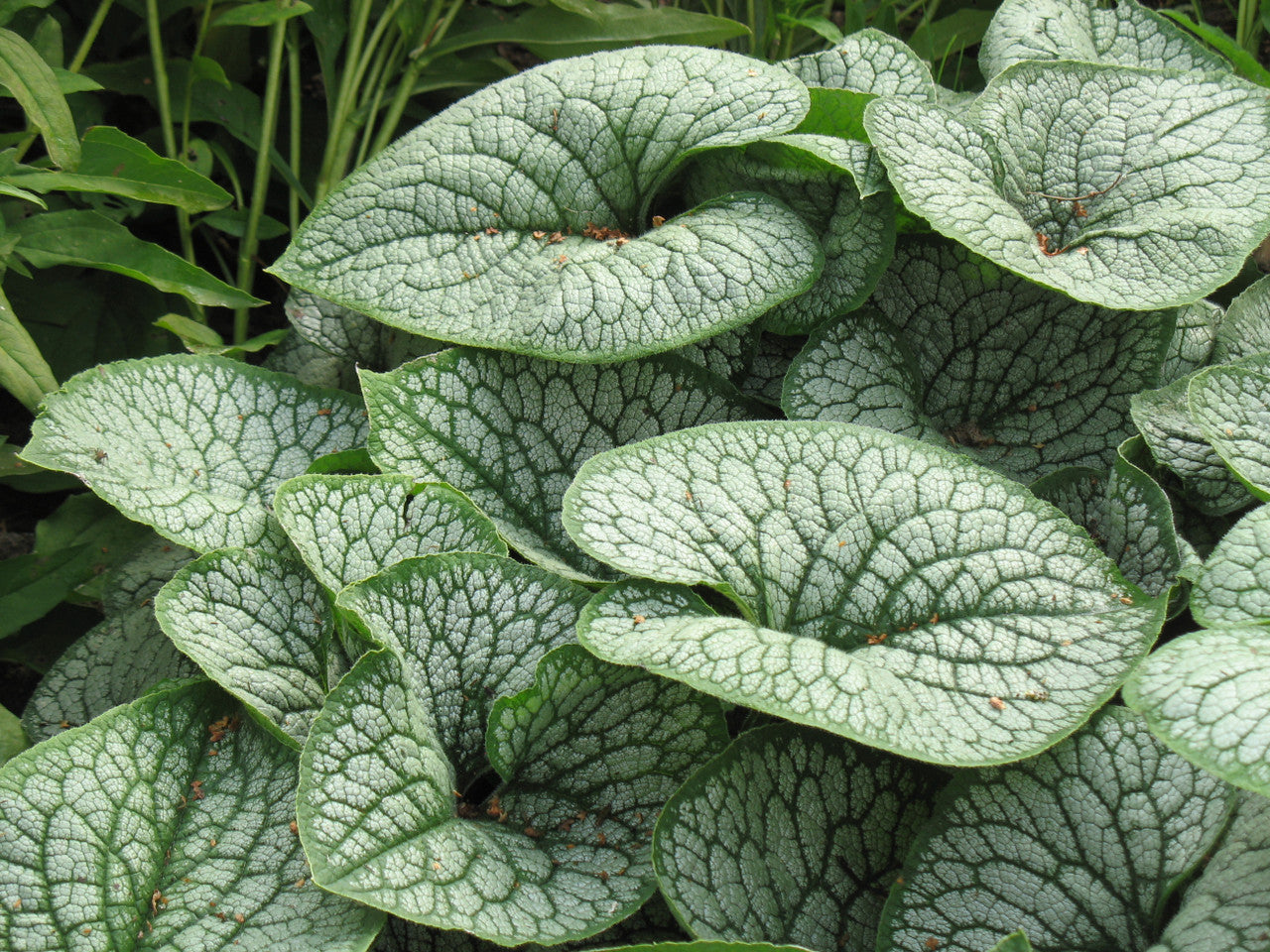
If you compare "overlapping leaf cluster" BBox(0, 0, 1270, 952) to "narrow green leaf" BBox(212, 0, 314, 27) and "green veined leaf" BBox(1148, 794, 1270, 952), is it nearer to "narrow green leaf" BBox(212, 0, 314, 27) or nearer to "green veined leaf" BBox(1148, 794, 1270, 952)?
"green veined leaf" BBox(1148, 794, 1270, 952)

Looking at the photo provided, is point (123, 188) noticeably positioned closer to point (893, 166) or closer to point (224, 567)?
point (224, 567)

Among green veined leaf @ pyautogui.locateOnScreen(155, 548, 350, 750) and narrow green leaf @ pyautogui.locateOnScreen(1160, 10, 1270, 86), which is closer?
green veined leaf @ pyautogui.locateOnScreen(155, 548, 350, 750)

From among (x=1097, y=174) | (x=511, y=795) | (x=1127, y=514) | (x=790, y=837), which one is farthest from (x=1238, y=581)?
(x=511, y=795)

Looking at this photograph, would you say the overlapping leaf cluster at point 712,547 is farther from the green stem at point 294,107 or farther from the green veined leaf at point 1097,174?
the green stem at point 294,107

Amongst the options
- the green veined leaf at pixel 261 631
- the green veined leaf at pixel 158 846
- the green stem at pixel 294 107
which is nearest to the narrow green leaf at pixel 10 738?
the green veined leaf at pixel 158 846

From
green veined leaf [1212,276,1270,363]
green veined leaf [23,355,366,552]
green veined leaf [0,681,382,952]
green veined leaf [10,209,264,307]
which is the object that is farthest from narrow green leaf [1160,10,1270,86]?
green veined leaf [0,681,382,952]

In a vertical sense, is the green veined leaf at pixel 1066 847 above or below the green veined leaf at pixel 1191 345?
below
